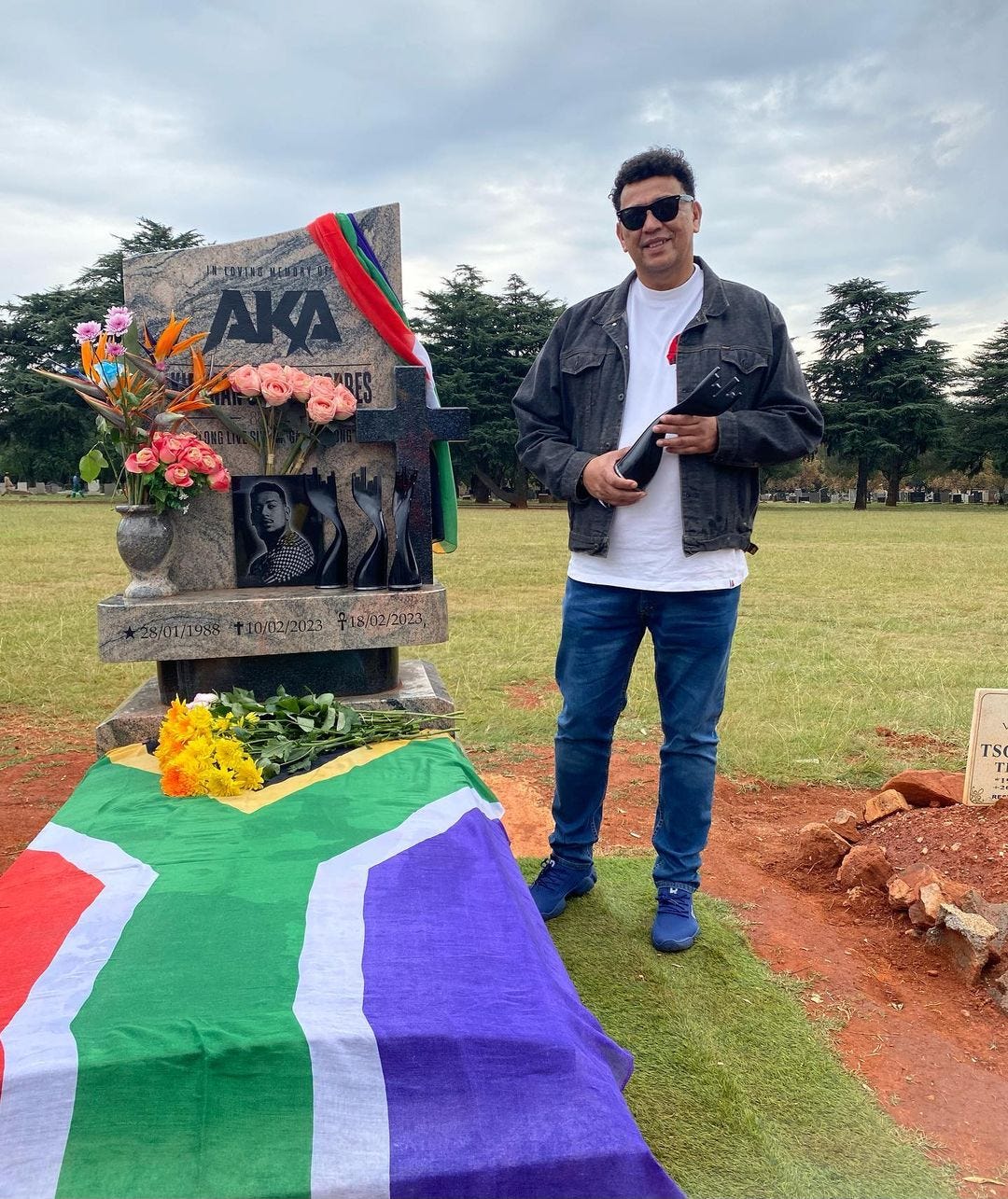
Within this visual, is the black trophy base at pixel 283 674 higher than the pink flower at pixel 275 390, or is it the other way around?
the pink flower at pixel 275 390

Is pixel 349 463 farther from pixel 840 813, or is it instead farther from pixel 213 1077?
pixel 213 1077

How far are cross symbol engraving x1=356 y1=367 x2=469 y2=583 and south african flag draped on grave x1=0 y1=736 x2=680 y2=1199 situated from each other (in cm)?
189

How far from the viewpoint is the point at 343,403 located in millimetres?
3578

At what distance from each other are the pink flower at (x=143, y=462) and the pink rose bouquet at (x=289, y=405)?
402 millimetres

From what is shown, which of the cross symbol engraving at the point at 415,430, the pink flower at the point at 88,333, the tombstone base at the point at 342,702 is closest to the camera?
the tombstone base at the point at 342,702

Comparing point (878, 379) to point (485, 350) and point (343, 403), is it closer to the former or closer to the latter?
point (485, 350)

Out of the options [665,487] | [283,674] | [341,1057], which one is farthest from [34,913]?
[665,487]

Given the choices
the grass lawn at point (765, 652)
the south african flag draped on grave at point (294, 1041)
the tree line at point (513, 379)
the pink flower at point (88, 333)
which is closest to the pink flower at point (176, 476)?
the pink flower at point (88, 333)

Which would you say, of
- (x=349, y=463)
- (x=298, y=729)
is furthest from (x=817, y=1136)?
(x=349, y=463)

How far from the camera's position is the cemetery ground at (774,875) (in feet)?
6.68

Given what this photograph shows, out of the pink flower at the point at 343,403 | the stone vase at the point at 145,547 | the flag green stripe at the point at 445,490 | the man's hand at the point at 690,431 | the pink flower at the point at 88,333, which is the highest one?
the pink flower at the point at 88,333

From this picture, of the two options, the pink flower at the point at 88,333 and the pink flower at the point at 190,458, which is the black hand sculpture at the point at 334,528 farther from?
the pink flower at the point at 88,333

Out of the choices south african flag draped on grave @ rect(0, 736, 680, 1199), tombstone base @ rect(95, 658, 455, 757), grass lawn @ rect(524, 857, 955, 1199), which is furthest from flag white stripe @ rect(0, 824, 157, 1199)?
→ tombstone base @ rect(95, 658, 455, 757)

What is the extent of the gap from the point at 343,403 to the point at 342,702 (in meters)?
1.13
